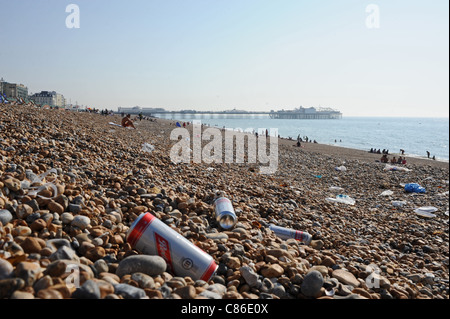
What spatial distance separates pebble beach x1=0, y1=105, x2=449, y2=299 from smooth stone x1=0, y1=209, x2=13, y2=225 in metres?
0.01

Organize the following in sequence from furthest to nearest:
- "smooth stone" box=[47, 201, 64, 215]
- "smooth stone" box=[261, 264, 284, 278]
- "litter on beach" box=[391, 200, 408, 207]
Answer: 1. "litter on beach" box=[391, 200, 408, 207]
2. "smooth stone" box=[47, 201, 64, 215]
3. "smooth stone" box=[261, 264, 284, 278]

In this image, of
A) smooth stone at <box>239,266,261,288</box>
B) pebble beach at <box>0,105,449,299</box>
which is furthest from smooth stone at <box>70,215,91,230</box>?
smooth stone at <box>239,266,261,288</box>

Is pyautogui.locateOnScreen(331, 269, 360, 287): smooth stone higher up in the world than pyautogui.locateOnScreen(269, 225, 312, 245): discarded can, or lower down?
lower down

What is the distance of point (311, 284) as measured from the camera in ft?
9.50

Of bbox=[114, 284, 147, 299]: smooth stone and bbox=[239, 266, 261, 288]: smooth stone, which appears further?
bbox=[239, 266, 261, 288]: smooth stone

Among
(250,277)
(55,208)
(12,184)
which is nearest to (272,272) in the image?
(250,277)

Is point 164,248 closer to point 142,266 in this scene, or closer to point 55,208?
point 142,266

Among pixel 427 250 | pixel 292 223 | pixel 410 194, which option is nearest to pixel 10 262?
pixel 292 223

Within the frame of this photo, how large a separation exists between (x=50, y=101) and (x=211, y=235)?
142014 millimetres

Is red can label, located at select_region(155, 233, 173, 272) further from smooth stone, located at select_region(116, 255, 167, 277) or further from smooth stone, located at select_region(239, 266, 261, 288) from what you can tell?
smooth stone, located at select_region(239, 266, 261, 288)

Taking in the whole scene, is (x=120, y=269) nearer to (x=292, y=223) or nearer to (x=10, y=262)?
(x=10, y=262)

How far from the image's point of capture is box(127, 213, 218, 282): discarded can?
2.76m

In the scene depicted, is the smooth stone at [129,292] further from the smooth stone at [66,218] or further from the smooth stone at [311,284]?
the smooth stone at [311,284]

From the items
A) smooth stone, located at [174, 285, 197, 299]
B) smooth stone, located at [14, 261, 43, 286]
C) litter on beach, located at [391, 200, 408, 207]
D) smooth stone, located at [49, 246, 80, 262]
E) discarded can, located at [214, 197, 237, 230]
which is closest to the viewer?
smooth stone, located at [14, 261, 43, 286]
